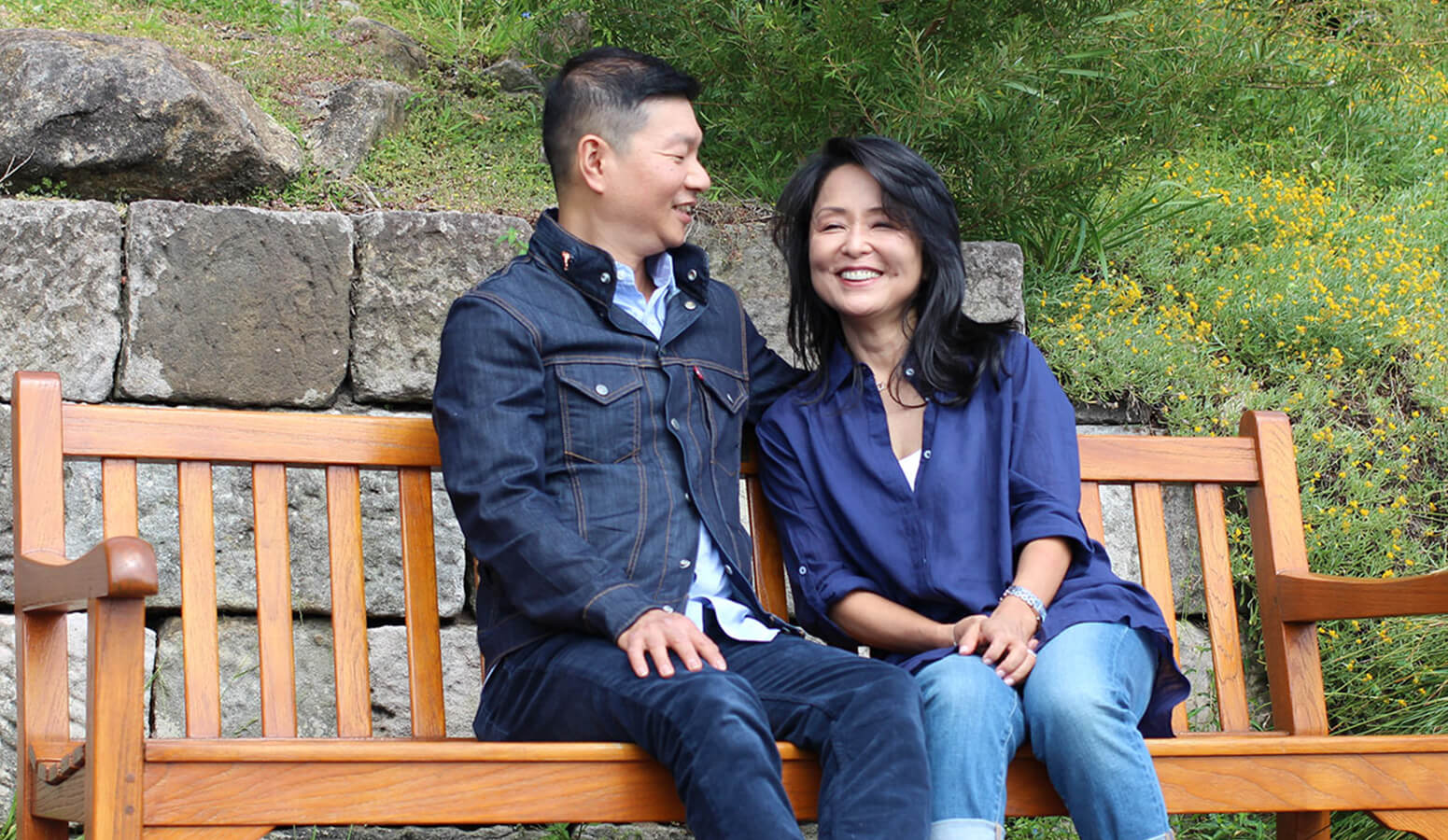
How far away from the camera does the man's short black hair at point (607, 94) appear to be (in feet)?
9.15

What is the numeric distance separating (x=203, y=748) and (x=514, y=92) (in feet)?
9.43

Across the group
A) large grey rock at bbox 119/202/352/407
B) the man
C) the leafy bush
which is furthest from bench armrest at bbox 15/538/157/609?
the leafy bush

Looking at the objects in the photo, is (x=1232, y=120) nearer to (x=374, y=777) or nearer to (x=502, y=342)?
(x=502, y=342)

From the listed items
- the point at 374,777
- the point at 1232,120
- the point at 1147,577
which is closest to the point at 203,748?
the point at 374,777

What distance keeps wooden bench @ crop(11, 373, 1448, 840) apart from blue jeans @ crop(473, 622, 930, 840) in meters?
0.09

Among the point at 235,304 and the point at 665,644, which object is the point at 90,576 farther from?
the point at 235,304

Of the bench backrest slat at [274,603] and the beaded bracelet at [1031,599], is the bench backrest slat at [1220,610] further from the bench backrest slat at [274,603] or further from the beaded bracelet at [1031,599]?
the bench backrest slat at [274,603]

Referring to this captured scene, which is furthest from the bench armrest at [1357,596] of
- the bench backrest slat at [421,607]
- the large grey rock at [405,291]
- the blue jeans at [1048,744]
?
the large grey rock at [405,291]

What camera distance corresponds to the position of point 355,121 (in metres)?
4.03

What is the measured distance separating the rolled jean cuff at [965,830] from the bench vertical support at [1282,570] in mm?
870

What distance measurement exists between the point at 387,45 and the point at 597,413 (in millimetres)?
2423

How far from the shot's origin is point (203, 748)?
2.03m

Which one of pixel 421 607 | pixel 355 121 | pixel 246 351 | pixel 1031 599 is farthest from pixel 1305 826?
pixel 355 121

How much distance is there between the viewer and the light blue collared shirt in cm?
259
